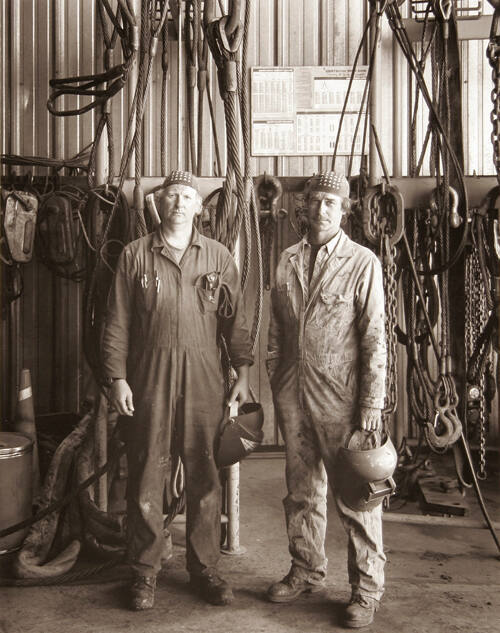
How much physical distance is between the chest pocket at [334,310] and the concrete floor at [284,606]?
4.06ft

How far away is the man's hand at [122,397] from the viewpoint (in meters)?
2.92

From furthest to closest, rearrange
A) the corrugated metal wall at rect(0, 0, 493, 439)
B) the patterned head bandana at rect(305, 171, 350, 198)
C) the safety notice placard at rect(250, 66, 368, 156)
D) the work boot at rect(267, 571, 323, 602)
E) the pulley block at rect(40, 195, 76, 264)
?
the safety notice placard at rect(250, 66, 368, 156), the corrugated metal wall at rect(0, 0, 493, 439), the pulley block at rect(40, 195, 76, 264), the work boot at rect(267, 571, 323, 602), the patterned head bandana at rect(305, 171, 350, 198)

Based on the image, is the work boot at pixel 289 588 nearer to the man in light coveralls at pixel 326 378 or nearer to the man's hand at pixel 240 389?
the man in light coveralls at pixel 326 378

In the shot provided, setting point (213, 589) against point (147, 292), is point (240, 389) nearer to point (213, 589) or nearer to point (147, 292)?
point (147, 292)

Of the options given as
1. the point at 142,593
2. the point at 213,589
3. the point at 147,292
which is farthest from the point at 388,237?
the point at 142,593

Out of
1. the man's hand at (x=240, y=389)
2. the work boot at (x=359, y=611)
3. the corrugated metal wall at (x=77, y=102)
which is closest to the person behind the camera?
the work boot at (x=359, y=611)

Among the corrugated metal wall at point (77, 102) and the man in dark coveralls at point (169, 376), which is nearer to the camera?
the man in dark coveralls at point (169, 376)

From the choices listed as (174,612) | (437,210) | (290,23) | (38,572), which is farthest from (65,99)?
(174,612)

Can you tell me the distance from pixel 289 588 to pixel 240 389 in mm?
914

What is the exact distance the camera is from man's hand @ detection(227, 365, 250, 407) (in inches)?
121

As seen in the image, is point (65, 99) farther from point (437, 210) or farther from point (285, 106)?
point (437, 210)

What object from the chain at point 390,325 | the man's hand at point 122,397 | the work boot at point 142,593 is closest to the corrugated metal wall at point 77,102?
the chain at point 390,325

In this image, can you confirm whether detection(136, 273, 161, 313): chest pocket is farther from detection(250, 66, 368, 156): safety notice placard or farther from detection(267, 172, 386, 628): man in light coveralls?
detection(250, 66, 368, 156): safety notice placard

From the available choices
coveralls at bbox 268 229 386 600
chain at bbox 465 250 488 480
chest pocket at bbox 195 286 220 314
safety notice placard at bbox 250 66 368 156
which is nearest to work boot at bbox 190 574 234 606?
coveralls at bbox 268 229 386 600
